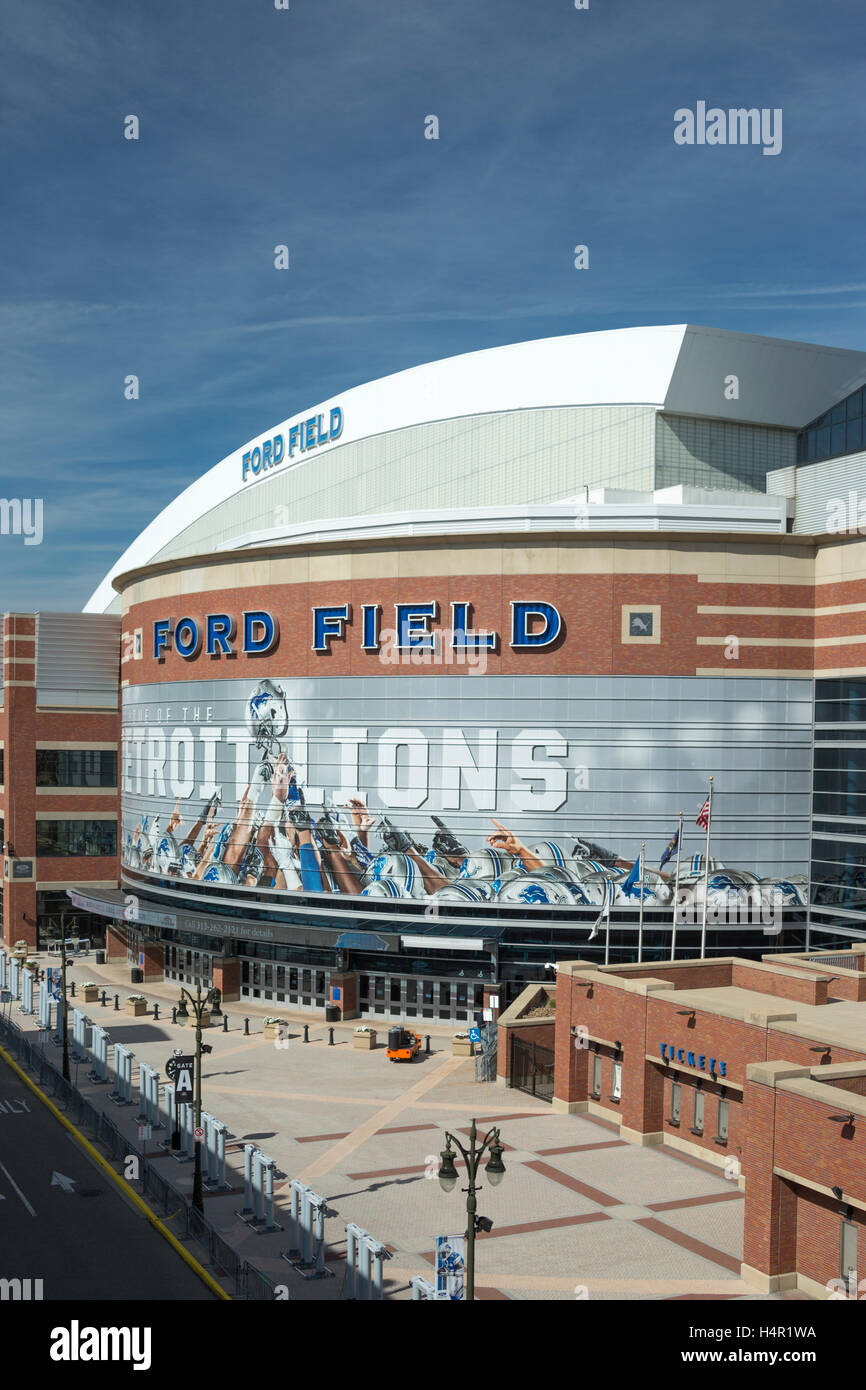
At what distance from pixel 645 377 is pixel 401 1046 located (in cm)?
3226

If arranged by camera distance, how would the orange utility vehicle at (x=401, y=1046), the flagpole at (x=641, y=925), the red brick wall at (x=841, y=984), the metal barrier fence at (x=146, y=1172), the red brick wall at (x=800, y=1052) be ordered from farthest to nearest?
the orange utility vehicle at (x=401, y=1046) → the flagpole at (x=641, y=925) → the red brick wall at (x=841, y=984) → the red brick wall at (x=800, y=1052) → the metal barrier fence at (x=146, y=1172)

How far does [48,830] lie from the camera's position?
77625mm

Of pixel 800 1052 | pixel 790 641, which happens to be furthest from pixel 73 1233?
pixel 790 641

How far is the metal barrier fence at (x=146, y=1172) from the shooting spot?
2658 centimetres

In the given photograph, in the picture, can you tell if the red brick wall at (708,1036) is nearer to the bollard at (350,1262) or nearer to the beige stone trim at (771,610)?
the bollard at (350,1262)

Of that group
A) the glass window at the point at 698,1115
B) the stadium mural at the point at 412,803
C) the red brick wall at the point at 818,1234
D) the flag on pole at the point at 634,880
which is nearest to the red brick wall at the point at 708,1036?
the glass window at the point at 698,1115

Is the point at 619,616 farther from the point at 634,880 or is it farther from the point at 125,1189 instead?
the point at 125,1189

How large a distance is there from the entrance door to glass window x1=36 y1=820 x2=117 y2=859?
40.5 metres

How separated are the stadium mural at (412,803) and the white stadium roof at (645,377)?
1640cm

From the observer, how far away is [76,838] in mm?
78188

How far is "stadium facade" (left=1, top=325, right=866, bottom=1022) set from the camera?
174 feet

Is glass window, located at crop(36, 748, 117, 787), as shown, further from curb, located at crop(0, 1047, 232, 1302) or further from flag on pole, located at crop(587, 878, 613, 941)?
flag on pole, located at crop(587, 878, 613, 941)

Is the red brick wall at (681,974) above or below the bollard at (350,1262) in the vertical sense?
above
